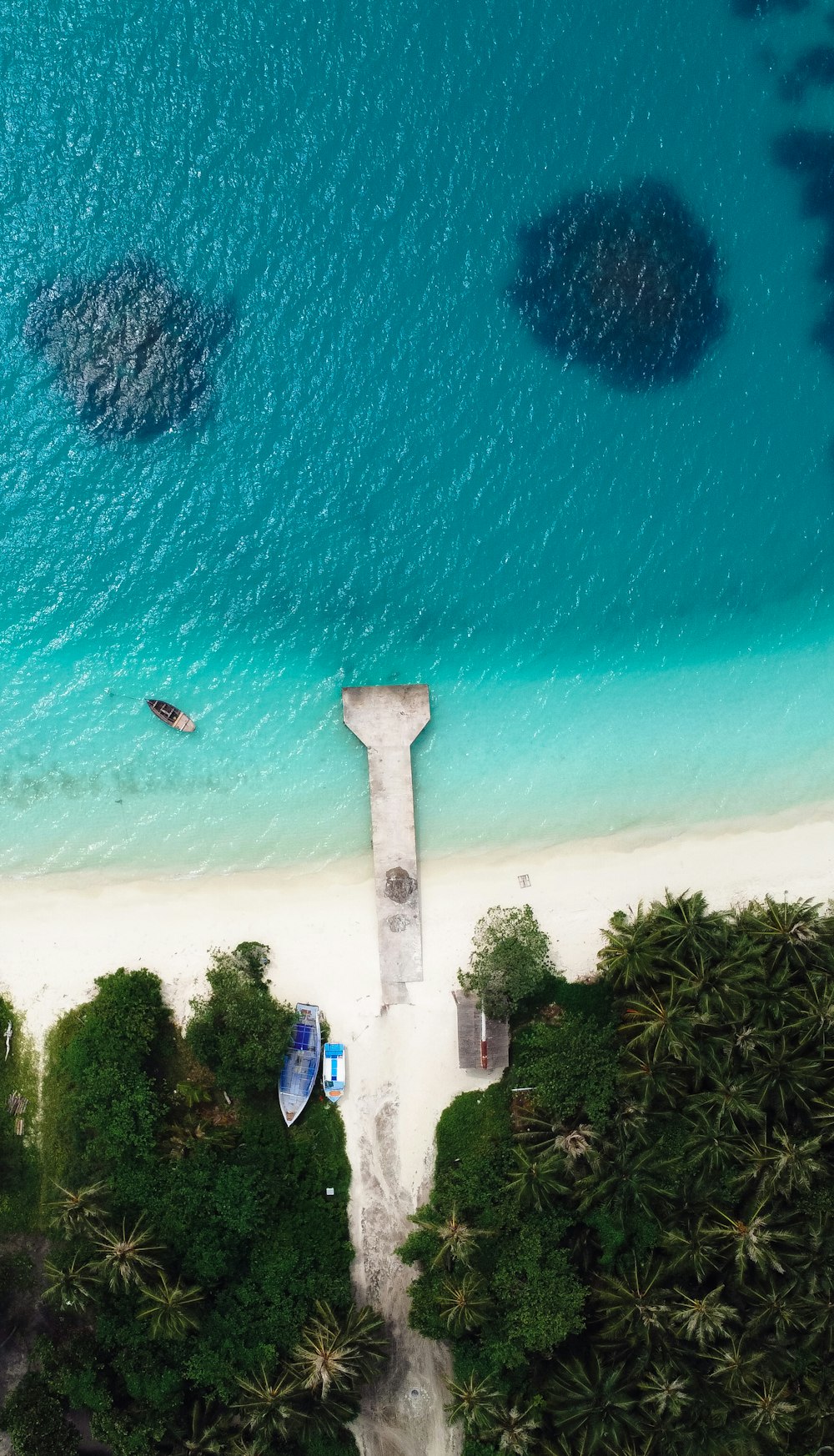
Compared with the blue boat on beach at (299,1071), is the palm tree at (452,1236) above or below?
below

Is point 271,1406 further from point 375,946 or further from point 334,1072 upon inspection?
point 375,946

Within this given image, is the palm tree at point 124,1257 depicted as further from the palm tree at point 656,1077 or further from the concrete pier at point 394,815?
the palm tree at point 656,1077

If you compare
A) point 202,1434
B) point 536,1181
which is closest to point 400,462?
point 536,1181

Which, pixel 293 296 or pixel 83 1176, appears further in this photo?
pixel 293 296

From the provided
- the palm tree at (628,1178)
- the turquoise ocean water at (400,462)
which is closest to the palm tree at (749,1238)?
the palm tree at (628,1178)

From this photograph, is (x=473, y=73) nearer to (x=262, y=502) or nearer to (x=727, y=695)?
(x=262, y=502)

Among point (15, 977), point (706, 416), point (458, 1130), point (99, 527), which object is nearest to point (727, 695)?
point (706, 416)
